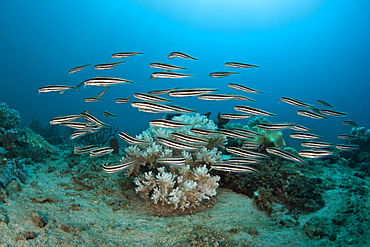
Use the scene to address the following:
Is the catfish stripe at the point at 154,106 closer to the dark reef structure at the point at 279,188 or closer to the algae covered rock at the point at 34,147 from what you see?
the dark reef structure at the point at 279,188

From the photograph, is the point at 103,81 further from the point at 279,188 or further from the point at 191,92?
the point at 279,188

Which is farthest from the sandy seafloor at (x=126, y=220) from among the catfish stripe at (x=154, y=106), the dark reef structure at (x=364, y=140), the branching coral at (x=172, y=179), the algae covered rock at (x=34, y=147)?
the dark reef structure at (x=364, y=140)

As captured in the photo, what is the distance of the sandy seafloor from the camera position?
131 inches

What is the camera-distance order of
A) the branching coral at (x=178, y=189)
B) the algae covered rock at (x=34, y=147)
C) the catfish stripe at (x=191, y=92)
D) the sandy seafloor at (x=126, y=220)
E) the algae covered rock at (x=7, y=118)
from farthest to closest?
the algae covered rock at (x=7, y=118)
the algae covered rock at (x=34, y=147)
the catfish stripe at (x=191, y=92)
the branching coral at (x=178, y=189)
the sandy seafloor at (x=126, y=220)

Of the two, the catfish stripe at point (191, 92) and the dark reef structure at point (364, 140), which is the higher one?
the catfish stripe at point (191, 92)

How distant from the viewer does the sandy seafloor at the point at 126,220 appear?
3.32 m

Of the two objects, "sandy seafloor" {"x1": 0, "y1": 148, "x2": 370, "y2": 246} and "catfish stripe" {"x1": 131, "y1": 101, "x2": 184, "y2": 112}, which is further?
"catfish stripe" {"x1": 131, "y1": 101, "x2": 184, "y2": 112}

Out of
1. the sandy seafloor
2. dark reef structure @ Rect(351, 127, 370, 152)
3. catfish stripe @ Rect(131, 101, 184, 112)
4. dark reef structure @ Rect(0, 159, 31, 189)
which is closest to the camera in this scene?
the sandy seafloor

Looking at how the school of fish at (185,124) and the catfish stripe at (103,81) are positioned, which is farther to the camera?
the catfish stripe at (103,81)

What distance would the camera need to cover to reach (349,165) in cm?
952

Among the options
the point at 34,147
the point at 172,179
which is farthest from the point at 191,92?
the point at 34,147

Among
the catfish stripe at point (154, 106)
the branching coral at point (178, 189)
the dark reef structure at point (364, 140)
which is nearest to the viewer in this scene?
the branching coral at point (178, 189)

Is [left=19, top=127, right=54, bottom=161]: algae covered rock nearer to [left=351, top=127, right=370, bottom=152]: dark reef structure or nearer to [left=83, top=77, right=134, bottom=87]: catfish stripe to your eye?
[left=83, top=77, right=134, bottom=87]: catfish stripe

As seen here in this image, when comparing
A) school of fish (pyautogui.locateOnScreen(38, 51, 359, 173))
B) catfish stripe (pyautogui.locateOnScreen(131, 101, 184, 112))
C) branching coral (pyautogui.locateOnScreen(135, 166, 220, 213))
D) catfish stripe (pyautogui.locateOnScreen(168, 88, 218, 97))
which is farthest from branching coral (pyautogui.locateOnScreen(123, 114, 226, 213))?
catfish stripe (pyautogui.locateOnScreen(168, 88, 218, 97))
